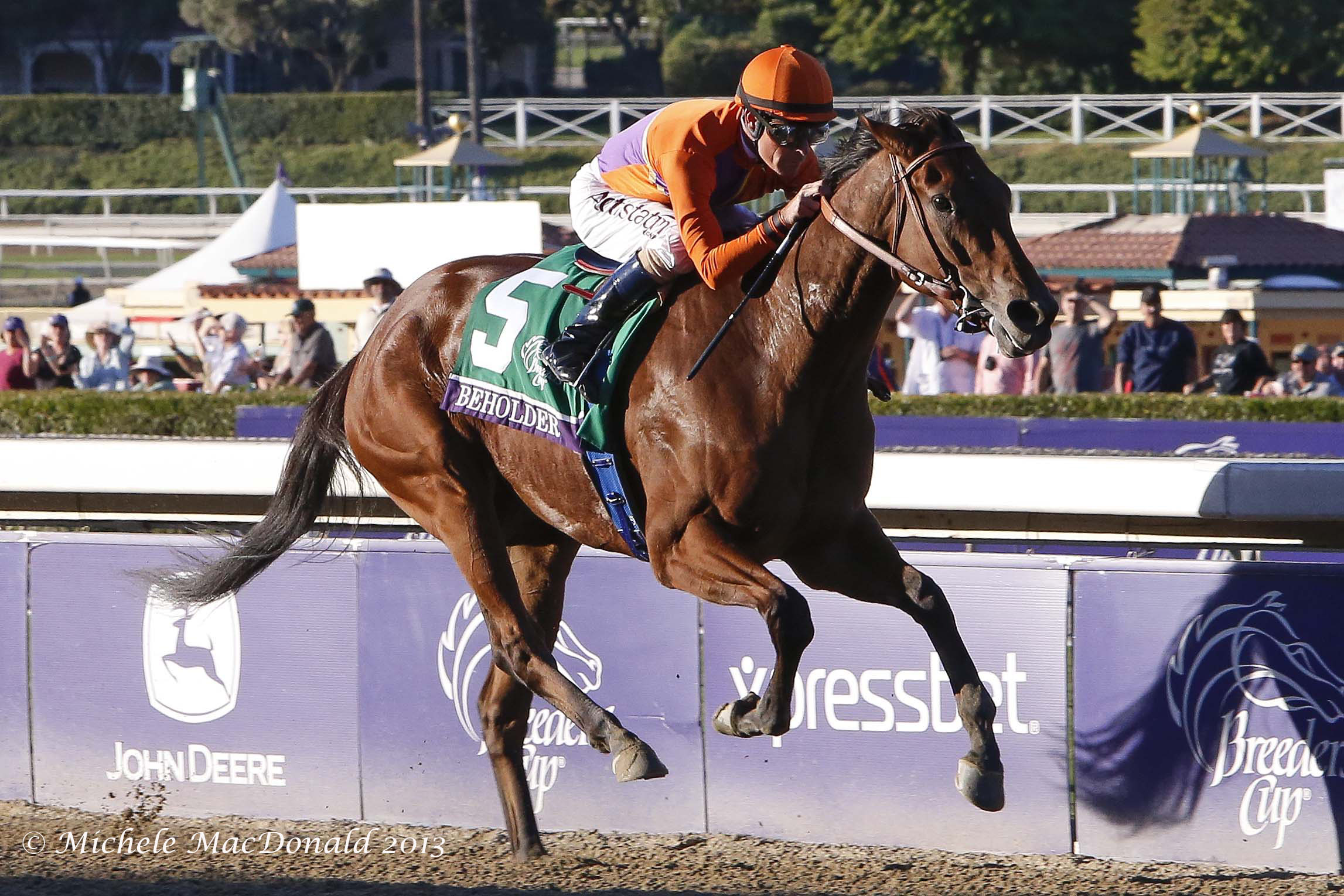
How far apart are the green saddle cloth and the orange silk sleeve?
0.99ft

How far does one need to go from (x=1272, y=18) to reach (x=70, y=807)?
34.5 m

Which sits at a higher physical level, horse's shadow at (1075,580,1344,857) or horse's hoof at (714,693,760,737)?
horse's hoof at (714,693,760,737)

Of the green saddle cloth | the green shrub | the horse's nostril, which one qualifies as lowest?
the green shrub

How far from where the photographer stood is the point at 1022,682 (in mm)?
5270

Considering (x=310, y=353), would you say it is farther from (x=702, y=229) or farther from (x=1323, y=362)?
(x=702, y=229)

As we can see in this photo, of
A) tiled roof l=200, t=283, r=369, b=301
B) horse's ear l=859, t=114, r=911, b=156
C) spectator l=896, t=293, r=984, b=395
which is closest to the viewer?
horse's ear l=859, t=114, r=911, b=156

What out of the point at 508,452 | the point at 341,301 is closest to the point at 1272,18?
the point at 341,301

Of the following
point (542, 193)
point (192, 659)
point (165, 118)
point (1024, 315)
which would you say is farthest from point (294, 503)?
point (165, 118)

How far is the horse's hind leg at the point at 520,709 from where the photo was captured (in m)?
5.29

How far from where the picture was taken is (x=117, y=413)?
10.5 meters

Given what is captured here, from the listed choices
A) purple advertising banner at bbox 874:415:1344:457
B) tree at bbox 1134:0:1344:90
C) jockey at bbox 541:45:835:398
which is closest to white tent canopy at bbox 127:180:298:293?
purple advertising banner at bbox 874:415:1344:457

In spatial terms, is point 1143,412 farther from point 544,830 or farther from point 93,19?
point 93,19

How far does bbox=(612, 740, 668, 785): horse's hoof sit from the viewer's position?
4348mm

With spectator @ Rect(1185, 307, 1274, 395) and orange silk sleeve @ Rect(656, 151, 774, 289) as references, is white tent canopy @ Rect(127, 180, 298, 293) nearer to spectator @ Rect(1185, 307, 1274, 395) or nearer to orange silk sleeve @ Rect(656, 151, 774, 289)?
spectator @ Rect(1185, 307, 1274, 395)
